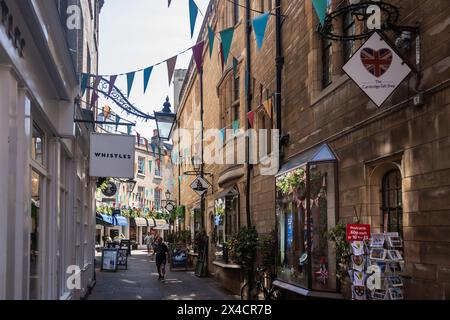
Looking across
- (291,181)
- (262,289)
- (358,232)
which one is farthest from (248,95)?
(358,232)

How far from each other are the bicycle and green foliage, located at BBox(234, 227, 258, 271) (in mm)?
464

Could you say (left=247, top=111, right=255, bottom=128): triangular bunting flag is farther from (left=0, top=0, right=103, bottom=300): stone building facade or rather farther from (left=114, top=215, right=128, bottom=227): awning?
(left=114, top=215, right=128, bottom=227): awning

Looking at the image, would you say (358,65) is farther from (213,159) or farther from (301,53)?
(213,159)

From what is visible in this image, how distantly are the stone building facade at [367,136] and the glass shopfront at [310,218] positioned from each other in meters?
0.05

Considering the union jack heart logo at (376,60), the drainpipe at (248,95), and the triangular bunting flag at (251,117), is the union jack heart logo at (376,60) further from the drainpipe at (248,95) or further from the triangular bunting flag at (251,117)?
the drainpipe at (248,95)

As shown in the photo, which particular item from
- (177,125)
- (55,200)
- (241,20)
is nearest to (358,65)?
(55,200)

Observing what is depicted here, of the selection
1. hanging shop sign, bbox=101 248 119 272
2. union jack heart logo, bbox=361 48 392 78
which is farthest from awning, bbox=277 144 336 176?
hanging shop sign, bbox=101 248 119 272

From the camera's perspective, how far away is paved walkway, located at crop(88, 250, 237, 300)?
14891 mm

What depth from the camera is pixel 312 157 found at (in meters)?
10.0

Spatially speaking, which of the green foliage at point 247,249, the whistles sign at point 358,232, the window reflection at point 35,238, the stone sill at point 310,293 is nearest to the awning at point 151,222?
the green foliage at point 247,249

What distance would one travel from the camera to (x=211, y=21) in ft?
74.2

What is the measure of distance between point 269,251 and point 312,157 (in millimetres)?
3585

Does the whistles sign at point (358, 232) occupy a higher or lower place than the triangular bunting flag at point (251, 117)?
lower

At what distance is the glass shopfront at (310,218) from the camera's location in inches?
376
